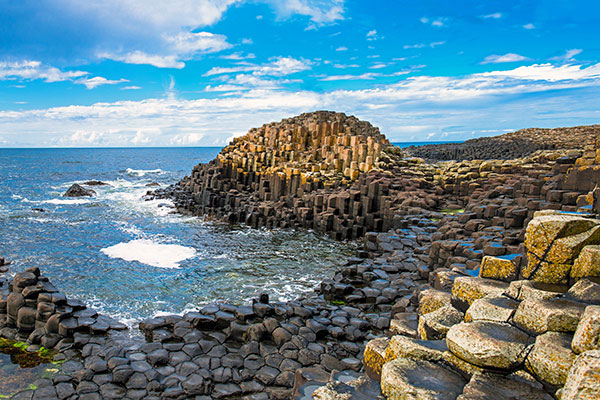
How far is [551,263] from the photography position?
16.3 ft

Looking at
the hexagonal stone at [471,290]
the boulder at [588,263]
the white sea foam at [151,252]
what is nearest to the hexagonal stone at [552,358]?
the boulder at [588,263]

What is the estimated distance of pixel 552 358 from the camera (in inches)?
143

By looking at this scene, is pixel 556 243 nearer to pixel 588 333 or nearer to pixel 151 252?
pixel 588 333

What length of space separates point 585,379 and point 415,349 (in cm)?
179

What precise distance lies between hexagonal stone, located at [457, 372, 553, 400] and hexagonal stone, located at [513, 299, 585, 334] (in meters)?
0.66

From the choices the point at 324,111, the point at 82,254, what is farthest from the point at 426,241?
the point at 324,111

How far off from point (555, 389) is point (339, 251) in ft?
50.7

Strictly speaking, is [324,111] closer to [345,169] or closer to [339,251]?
[345,169]

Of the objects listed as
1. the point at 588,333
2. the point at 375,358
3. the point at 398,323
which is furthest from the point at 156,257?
the point at 588,333

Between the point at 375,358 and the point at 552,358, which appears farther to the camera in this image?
the point at 375,358

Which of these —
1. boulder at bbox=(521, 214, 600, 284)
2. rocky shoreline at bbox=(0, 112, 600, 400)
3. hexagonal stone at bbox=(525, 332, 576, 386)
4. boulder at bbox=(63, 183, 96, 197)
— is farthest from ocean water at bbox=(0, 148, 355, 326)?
hexagonal stone at bbox=(525, 332, 576, 386)

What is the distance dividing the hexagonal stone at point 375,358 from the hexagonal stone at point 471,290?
1322mm

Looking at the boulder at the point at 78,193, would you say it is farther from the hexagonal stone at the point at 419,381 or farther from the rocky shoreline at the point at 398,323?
the hexagonal stone at the point at 419,381

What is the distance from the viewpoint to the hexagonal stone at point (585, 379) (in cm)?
289
